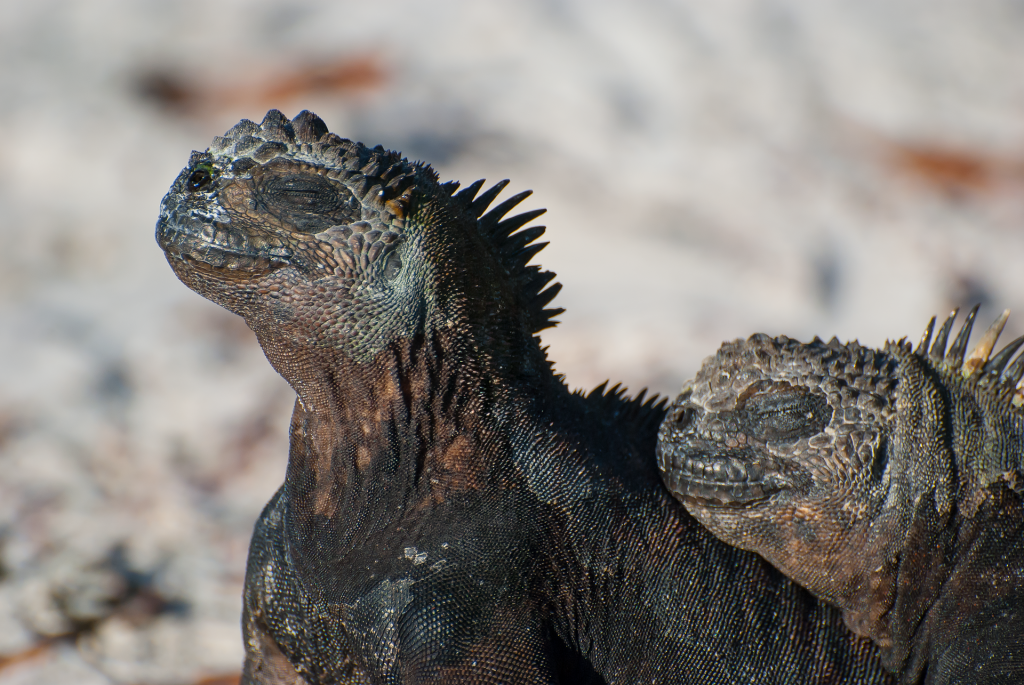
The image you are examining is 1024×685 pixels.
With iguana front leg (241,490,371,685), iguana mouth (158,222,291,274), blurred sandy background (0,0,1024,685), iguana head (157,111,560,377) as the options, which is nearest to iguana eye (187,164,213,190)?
iguana head (157,111,560,377)

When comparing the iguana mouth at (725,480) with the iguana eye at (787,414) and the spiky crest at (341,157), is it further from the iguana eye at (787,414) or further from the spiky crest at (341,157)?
the spiky crest at (341,157)

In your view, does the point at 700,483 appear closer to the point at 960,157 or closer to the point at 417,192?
the point at 417,192

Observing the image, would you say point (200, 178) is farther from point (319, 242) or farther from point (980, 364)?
point (980, 364)

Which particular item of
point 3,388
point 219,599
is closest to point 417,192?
point 219,599

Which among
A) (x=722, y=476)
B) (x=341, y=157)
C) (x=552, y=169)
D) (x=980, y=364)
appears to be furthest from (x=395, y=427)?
(x=552, y=169)

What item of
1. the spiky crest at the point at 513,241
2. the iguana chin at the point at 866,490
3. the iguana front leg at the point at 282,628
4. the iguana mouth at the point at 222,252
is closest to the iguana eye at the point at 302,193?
the iguana mouth at the point at 222,252
